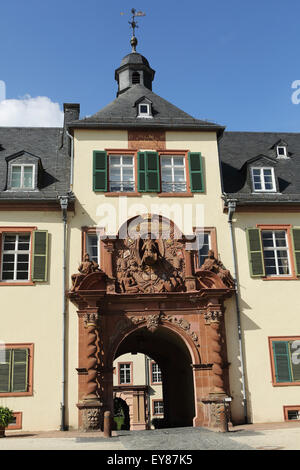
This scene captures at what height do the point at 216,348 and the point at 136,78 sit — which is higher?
the point at 136,78

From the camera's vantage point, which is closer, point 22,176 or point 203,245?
point 203,245

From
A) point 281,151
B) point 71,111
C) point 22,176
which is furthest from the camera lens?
point 71,111

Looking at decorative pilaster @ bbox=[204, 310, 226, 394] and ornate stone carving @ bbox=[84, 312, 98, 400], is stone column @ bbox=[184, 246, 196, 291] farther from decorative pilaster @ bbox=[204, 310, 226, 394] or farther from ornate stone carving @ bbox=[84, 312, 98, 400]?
ornate stone carving @ bbox=[84, 312, 98, 400]

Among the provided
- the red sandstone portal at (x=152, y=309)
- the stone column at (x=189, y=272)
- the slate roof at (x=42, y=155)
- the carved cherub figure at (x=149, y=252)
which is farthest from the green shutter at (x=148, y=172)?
the slate roof at (x=42, y=155)

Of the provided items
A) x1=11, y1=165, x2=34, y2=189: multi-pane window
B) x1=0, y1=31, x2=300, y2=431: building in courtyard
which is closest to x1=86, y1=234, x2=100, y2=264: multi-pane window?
x1=0, y1=31, x2=300, y2=431: building in courtyard

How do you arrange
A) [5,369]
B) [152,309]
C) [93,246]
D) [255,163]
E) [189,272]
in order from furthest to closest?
[255,163]
[93,246]
[189,272]
[152,309]
[5,369]

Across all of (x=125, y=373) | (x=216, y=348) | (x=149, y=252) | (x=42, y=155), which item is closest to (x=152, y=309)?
(x=149, y=252)

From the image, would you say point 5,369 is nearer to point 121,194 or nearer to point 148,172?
point 121,194

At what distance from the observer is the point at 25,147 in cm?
2128

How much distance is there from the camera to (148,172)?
18734 mm

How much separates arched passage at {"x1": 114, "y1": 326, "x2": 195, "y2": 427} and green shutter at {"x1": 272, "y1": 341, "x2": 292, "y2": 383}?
271 centimetres

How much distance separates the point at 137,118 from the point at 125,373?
26.7 meters

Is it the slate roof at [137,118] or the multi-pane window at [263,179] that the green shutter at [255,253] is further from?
the slate roof at [137,118]

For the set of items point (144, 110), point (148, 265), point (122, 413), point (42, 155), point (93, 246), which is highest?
point (144, 110)
